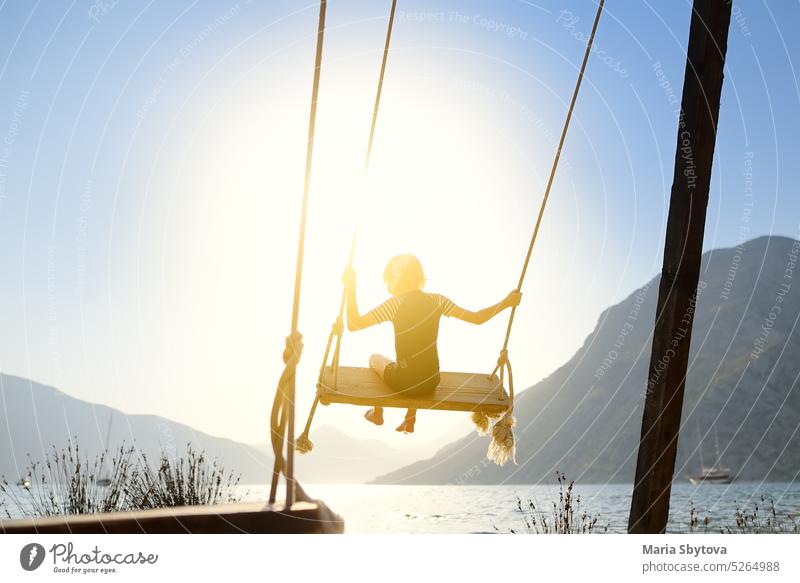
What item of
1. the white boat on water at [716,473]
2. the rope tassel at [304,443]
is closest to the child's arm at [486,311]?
the rope tassel at [304,443]

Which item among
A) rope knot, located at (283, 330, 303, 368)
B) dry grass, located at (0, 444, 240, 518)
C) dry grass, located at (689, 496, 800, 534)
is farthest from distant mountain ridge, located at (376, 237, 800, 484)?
rope knot, located at (283, 330, 303, 368)

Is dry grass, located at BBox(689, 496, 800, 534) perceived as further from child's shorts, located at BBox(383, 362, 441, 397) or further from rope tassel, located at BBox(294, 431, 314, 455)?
rope tassel, located at BBox(294, 431, 314, 455)

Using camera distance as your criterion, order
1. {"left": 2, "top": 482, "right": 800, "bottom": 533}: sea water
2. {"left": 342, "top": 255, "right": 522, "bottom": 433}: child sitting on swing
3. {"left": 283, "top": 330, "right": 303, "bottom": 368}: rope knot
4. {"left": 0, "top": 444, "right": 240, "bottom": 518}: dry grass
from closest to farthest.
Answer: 1. {"left": 283, "top": 330, "right": 303, "bottom": 368}: rope knot
2. {"left": 342, "top": 255, "right": 522, "bottom": 433}: child sitting on swing
3. {"left": 0, "top": 444, "right": 240, "bottom": 518}: dry grass
4. {"left": 2, "top": 482, "right": 800, "bottom": 533}: sea water

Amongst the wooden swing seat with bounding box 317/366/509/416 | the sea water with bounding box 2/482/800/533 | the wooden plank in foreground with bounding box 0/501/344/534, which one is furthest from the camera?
the sea water with bounding box 2/482/800/533

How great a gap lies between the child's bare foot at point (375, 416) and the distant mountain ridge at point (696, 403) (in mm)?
59788

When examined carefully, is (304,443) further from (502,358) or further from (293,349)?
(502,358)

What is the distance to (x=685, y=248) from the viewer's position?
3.74 m

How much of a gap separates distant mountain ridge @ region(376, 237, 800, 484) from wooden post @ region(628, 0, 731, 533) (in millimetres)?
60750

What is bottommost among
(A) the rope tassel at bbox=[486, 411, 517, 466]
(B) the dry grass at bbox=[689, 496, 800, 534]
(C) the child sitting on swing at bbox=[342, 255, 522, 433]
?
(B) the dry grass at bbox=[689, 496, 800, 534]

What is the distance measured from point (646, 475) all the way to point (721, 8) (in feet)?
8.57

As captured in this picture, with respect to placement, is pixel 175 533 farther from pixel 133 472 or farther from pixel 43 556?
pixel 133 472

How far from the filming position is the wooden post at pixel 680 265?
3641mm

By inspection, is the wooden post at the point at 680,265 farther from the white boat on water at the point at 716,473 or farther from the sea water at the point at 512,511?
the white boat on water at the point at 716,473

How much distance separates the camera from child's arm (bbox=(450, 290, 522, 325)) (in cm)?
441
